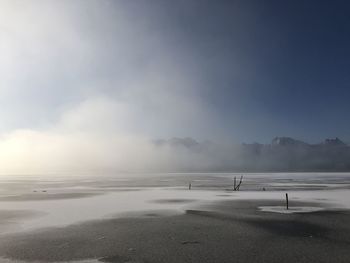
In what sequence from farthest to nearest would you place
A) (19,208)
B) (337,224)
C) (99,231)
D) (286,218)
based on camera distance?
1. (19,208)
2. (286,218)
3. (337,224)
4. (99,231)

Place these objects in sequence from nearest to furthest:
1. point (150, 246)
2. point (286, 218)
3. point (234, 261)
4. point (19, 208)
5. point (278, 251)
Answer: point (234, 261) < point (278, 251) < point (150, 246) < point (286, 218) < point (19, 208)

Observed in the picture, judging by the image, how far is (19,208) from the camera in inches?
1164

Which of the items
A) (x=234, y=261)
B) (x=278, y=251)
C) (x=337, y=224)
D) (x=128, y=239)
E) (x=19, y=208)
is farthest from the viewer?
(x=19, y=208)

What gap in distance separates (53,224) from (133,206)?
973cm

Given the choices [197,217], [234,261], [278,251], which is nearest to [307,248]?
[278,251]

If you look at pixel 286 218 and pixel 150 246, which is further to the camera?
pixel 286 218

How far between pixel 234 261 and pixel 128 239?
230 inches

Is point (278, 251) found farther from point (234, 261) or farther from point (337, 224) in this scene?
point (337, 224)

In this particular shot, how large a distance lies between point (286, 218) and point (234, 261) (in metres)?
11.2

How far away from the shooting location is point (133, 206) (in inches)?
1198

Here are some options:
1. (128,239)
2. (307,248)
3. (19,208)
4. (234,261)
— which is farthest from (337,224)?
(19,208)

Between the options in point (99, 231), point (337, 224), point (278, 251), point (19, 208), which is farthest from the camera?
point (19, 208)

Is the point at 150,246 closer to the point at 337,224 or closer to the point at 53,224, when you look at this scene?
the point at 53,224

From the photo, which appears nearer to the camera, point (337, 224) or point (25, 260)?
point (25, 260)
